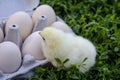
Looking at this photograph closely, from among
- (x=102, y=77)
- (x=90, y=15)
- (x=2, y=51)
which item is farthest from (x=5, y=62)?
(x=90, y=15)

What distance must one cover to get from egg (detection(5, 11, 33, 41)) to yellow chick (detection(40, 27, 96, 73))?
12 centimetres

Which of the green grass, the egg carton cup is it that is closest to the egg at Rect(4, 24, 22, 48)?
the egg carton cup

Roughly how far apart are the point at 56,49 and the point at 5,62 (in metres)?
0.15

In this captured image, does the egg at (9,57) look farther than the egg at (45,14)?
No

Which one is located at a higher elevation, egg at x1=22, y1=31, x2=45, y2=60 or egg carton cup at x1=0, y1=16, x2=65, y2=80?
egg at x1=22, y1=31, x2=45, y2=60

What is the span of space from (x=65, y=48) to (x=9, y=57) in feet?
0.54

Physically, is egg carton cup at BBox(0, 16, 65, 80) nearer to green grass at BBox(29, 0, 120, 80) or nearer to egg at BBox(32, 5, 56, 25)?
green grass at BBox(29, 0, 120, 80)

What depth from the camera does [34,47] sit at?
39.2 inches

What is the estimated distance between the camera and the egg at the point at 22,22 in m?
1.04

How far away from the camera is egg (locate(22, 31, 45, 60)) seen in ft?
3.27

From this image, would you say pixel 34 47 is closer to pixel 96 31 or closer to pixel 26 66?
pixel 26 66

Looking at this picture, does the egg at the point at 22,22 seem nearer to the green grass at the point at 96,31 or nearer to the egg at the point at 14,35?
the egg at the point at 14,35

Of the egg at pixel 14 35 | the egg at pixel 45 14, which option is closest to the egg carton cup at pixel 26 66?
the egg at pixel 14 35

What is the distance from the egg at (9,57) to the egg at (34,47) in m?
0.04
